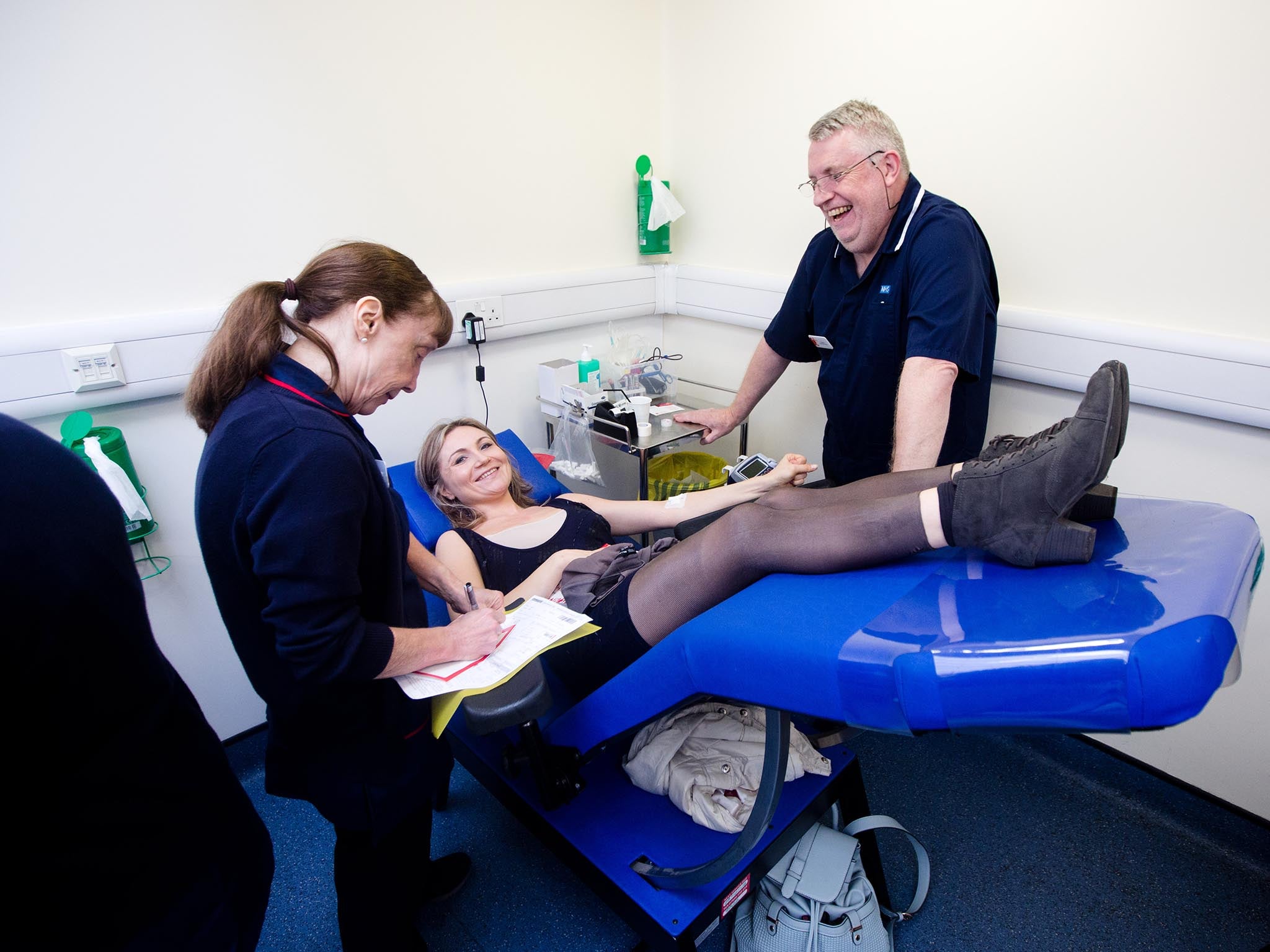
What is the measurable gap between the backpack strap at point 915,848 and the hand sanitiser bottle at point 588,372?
63.4 inches

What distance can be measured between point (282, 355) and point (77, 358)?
105 cm

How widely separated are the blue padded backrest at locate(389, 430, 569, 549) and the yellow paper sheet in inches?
28.4

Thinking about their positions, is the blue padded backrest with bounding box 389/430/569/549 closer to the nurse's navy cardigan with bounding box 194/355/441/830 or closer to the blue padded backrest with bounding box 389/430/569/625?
the blue padded backrest with bounding box 389/430/569/625

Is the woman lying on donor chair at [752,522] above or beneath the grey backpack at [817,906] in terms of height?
above

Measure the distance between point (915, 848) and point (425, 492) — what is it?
160cm

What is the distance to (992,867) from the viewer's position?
1.71 metres

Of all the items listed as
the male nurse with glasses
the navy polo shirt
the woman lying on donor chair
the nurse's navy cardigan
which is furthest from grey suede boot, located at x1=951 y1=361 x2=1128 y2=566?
the nurse's navy cardigan

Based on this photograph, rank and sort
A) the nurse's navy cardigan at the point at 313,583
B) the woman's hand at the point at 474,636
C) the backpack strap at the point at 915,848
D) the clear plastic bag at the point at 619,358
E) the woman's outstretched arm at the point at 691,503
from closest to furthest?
the nurse's navy cardigan at the point at 313,583 < the woman's hand at the point at 474,636 < the backpack strap at the point at 915,848 < the woman's outstretched arm at the point at 691,503 < the clear plastic bag at the point at 619,358

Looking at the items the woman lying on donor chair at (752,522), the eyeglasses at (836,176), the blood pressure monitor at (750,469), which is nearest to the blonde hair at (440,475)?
the woman lying on donor chair at (752,522)

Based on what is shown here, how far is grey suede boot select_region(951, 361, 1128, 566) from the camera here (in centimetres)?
107

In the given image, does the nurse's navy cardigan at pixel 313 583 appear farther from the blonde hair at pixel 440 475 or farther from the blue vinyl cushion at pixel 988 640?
the blonde hair at pixel 440 475

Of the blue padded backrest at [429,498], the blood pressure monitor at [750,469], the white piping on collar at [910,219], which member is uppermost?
the white piping on collar at [910,219]

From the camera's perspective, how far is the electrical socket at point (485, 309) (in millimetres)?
2396

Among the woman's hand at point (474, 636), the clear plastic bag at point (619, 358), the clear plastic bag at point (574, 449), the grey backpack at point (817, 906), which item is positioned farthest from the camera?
the clear plastic bag at point (619, 358)
